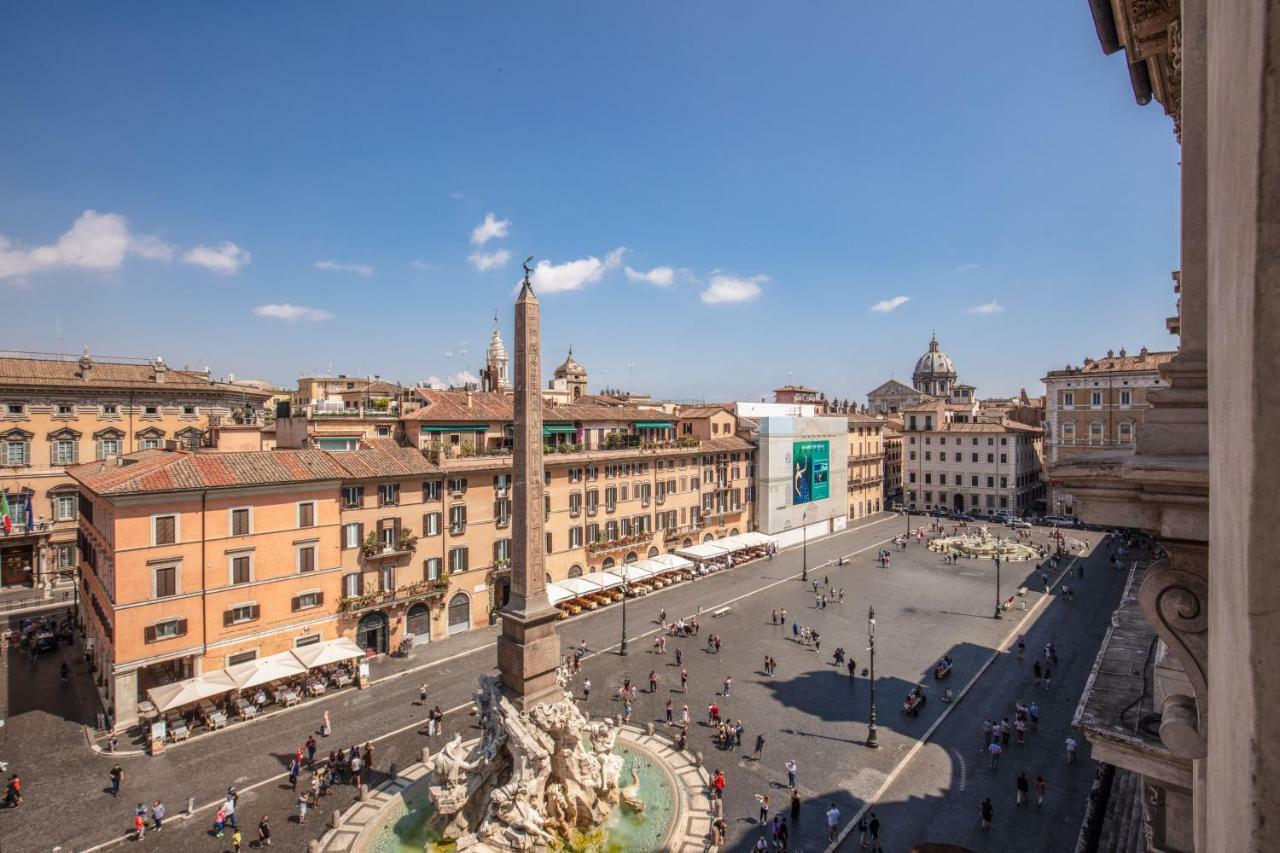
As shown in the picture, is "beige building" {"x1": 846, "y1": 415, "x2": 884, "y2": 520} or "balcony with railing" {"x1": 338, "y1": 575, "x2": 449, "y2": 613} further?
"beige building" {"x1": 846, "y1": 415, "x2": 884, "y2": 520}

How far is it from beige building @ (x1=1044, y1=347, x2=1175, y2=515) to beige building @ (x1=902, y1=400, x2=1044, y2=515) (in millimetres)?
3936

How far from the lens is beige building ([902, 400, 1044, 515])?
2564 inches

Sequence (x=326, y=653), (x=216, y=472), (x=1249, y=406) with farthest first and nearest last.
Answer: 1. (x=326, y=653)
2. (x=216, y=472)
3. (x=1249, y=406)

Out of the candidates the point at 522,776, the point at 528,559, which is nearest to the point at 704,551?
the point at 528,559

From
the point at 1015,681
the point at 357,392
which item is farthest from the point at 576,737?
the point at 357,392

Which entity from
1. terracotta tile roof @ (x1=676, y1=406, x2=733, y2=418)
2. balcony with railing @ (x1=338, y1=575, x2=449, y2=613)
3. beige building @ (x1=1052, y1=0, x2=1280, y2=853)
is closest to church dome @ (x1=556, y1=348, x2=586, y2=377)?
terracotta tile roof @ (x1=676, y1=406, x2=733, y2=418)

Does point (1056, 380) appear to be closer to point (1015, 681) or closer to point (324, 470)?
point (1015, 681)

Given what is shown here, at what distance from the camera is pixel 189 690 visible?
21578mm

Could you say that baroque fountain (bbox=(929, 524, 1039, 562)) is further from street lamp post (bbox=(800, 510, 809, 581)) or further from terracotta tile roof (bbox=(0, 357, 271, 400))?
terracotta tile roof (bbox=(0, 357, 271, 400))

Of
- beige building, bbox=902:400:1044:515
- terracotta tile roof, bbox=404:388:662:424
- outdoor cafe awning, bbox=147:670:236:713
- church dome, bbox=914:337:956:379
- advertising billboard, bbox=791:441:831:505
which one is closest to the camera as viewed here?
outdoor cafe awning, bbox=147:670:236:713

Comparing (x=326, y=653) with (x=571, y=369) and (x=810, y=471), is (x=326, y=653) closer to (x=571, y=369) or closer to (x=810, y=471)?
(x=810, y=471)

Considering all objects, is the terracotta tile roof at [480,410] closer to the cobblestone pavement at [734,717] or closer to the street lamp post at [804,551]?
the cobblestone pavement at [734,717]

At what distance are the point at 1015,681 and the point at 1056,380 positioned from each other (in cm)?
4597

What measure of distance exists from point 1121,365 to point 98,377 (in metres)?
80.8
